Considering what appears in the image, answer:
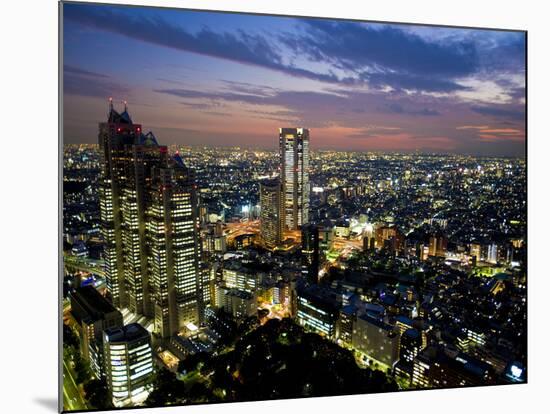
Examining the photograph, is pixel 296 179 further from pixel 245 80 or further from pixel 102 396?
pixel 102 396

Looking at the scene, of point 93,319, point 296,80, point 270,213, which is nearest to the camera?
point 93,319

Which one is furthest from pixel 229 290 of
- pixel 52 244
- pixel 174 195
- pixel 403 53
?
pixel 403 53

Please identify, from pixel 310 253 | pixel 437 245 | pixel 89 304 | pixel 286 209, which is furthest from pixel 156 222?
pixel 437 245

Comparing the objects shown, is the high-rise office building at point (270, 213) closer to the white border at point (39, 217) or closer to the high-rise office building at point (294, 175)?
the high-rise office building at point (294, 175)

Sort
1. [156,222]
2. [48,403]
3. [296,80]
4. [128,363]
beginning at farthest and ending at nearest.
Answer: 1. [156,222]
2. [296,80]
3. [128,363]
4. [48,403]

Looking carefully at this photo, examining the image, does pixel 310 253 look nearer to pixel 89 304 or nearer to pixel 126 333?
pixel 126 333

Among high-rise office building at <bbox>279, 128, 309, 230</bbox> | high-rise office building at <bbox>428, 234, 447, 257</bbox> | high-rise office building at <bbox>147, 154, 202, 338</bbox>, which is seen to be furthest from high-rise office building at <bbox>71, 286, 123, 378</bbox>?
high-rise office building at <bbox>428, 234, 447, 257</bbox>

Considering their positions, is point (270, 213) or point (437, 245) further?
point (270, 213)
